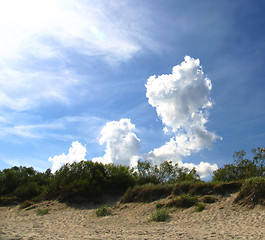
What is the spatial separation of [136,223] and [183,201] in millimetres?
3759

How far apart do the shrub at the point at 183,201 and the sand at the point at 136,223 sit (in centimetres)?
60

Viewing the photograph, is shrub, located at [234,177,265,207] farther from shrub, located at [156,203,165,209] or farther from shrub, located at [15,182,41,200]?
shrub, located at [15,182,41,200]

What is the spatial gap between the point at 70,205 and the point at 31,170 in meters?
18.3

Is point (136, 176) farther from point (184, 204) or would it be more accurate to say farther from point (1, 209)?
point (1, 209)

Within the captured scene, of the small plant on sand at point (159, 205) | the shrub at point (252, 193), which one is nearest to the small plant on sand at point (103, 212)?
the small plant on sand at point (159, 205)

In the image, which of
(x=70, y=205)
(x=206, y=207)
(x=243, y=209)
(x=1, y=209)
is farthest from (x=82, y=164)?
(x=243, y=209)

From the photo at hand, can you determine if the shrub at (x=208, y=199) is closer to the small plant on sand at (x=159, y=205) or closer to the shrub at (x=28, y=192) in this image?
the small plant on sand at (x=159, y=205)

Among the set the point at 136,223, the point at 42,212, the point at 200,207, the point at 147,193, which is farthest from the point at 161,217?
the point at 42,212

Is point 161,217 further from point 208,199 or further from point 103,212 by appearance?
point 103,212

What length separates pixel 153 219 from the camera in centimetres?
1444

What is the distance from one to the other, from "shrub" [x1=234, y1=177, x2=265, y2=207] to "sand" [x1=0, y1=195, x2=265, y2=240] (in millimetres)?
483

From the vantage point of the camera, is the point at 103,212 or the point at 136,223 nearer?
the point at 136,223

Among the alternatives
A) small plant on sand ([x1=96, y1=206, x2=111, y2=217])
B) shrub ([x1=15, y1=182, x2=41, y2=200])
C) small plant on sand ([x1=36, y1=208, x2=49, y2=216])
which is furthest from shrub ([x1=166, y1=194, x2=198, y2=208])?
shrub ([x1=15, y1=182, x2=41, y2=200])

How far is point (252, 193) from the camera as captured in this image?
14352 millimetres
